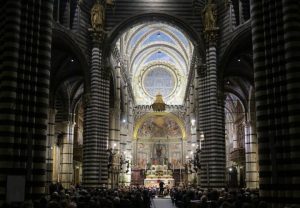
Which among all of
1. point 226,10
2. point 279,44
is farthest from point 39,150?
point 226,10

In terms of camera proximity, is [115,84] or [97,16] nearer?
[97,16]

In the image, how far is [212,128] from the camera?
3572 cm

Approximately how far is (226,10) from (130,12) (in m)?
8.25

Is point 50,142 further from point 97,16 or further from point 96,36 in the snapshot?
point 97,16

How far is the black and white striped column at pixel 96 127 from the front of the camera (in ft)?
118

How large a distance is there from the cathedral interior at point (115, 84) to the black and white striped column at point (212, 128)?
0.26 feet

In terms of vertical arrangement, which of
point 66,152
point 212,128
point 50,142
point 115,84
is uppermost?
point 115,84

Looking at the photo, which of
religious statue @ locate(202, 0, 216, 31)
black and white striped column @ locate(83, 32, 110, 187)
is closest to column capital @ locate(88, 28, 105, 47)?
black and white striped column @ locate(83, 32, 110, 187)

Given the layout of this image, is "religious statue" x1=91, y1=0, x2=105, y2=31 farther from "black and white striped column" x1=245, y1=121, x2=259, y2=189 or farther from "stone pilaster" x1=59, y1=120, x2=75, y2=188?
"black and white striped column" x1=245, y1=121, x2=259, y2=189

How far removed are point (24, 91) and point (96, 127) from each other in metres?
19.1

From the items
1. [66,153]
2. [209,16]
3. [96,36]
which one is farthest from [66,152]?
[209,16]

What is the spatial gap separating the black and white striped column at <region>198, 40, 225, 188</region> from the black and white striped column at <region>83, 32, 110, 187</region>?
7.80m

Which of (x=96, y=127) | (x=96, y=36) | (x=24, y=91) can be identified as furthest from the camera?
(x=96, y=36)

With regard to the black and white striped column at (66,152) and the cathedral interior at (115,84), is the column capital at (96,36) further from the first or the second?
the black and white striped column at (66,152)
